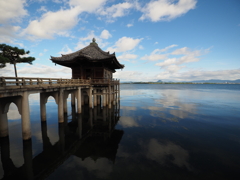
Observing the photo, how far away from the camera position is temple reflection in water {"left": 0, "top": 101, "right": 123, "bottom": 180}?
7.59m

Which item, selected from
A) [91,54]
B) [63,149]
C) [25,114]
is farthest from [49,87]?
[91,54]

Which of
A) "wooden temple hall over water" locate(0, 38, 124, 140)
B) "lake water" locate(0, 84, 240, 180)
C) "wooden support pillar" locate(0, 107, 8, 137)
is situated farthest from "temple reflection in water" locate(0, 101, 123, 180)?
"wooden temple hall over water" locate(0, 38, 124, 140)

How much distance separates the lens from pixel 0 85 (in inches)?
309

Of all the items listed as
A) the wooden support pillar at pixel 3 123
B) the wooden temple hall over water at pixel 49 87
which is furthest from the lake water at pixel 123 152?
the wooden temple hall over water at pixel 49 87

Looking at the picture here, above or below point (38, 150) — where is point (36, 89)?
above

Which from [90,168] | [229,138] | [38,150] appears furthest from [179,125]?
[38,150]

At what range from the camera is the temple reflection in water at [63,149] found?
759 cm

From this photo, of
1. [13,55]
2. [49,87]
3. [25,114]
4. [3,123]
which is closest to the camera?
[25,114]

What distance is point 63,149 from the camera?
395 inches

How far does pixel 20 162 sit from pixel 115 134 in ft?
26.1

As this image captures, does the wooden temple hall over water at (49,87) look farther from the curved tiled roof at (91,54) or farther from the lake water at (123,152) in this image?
the lake water at (123,152)

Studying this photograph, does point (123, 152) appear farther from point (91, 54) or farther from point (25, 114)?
point (91, 54)

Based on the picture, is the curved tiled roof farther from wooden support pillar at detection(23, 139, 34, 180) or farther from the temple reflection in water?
wooden support pillar at detection(23, 139, 34, 180)

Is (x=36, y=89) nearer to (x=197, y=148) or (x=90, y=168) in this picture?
(x=90, y=168)
